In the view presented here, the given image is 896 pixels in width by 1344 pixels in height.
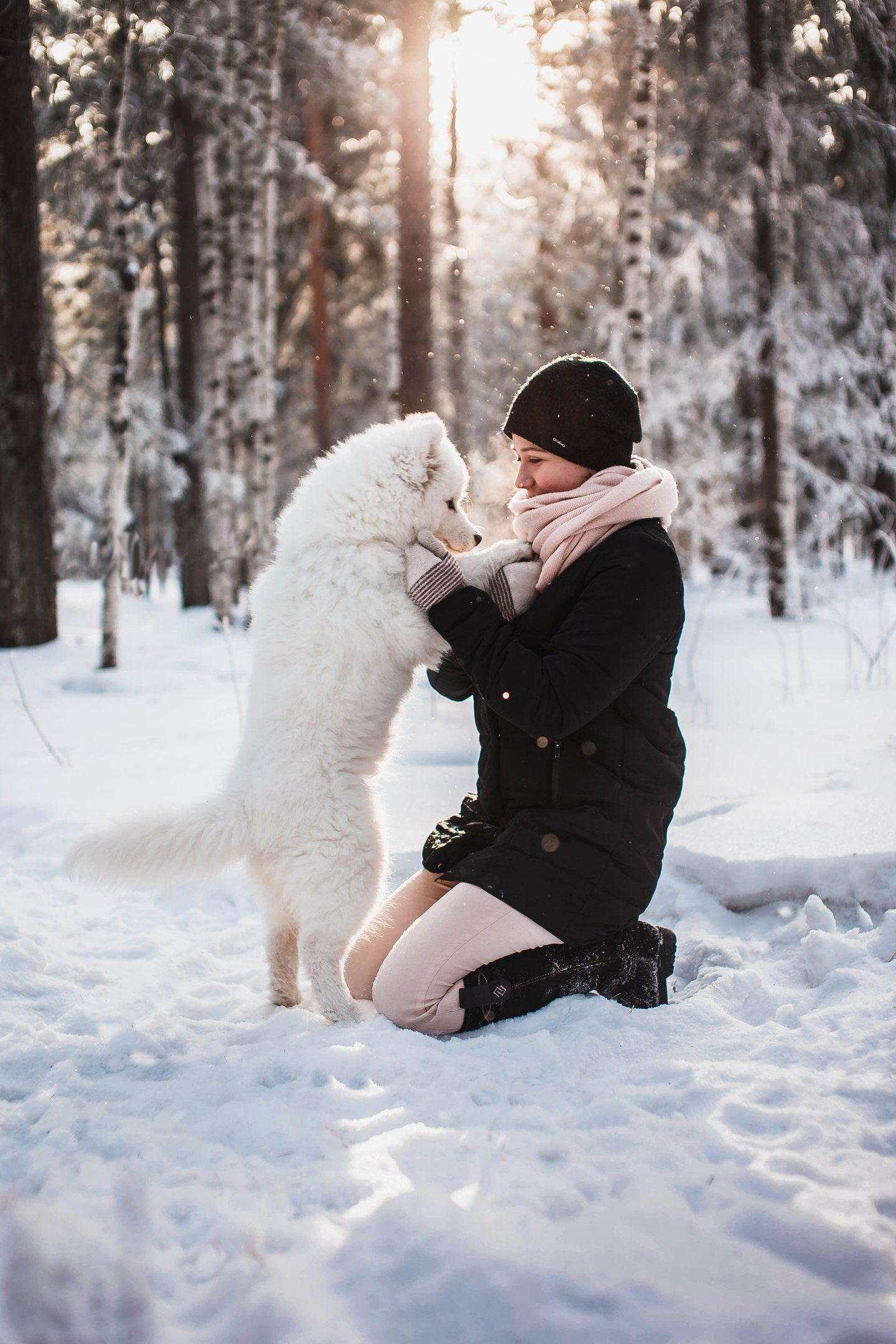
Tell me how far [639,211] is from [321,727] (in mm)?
7476

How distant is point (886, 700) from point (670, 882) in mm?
3216

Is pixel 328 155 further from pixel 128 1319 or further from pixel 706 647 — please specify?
pixel 128 1319

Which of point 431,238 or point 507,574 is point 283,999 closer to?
point 507,574

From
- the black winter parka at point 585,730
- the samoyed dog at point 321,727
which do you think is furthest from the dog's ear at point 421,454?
the black winter parka at point 585,730

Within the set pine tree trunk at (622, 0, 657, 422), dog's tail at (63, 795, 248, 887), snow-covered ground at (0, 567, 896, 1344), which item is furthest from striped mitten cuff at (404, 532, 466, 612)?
pine tree trunk at (622, 0, 657, 422)

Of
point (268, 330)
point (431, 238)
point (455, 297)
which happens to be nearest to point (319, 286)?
point (455, 297)

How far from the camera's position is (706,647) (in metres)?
9.88

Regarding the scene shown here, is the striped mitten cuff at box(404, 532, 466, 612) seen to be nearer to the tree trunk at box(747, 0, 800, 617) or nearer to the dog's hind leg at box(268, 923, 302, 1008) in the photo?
the dog's hind leg at box(268, 923, 302, 1008)

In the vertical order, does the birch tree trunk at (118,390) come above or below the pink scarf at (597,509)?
above

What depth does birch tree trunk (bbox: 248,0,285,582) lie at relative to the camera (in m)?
10.4

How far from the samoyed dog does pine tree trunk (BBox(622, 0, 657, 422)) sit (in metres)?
5.73

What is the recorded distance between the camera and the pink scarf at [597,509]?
243 centimetres

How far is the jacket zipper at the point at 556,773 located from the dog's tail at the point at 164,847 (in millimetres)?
929

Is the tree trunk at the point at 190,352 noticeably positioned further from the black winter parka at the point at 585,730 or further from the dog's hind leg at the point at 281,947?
the black winter parka at the point at 585,730
